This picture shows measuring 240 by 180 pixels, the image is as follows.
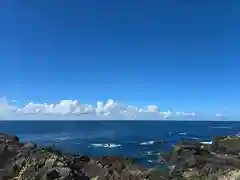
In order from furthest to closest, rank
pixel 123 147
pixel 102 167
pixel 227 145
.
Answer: pixel 123 147, pixel 227 145, pixel 102 167

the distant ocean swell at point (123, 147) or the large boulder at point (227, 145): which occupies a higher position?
the large boulder at point (227, 145)

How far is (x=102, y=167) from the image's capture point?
2831 cm

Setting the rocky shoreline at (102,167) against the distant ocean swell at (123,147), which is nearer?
the rocky shoreline at (102,167)

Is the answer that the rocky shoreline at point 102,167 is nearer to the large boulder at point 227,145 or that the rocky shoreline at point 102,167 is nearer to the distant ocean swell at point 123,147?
the large boulder at point 227,145

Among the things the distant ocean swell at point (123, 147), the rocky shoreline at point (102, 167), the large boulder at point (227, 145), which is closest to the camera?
the rocky shoreline at point (102, 167)

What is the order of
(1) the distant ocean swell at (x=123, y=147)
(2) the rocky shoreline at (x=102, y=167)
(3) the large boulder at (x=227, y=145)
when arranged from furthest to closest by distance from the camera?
1. (1) the distant ocean swell at (x=123, y=147)
2. (3) the large boulder at (x=227, y=145)
3. (2) the rocky shoreline at (x=102, y=167)

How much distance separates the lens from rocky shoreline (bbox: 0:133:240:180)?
22955mm

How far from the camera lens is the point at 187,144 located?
48.7m

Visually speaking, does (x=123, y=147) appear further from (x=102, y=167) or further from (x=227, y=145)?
(x=102, y=167)

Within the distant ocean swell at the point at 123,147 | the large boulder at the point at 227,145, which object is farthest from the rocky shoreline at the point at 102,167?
the distant ocean swell at the point at 123,147

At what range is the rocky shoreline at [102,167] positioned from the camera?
75.3ft

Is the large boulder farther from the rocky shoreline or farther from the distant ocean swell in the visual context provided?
the distant ocean swell

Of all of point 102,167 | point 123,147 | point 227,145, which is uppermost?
point 227,145

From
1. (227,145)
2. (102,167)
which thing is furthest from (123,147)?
(102,167)
